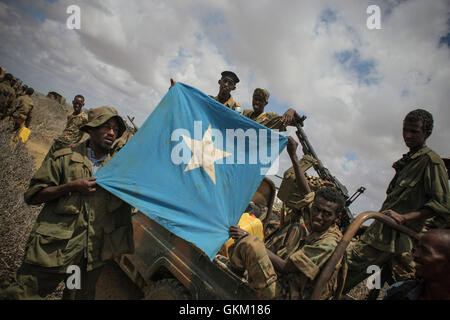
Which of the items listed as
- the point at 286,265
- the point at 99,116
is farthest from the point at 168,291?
the point at 99,116

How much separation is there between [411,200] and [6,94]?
10.8m

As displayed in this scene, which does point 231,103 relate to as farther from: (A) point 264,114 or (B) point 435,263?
(B) point 435,263

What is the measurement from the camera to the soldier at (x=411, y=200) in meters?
2.07

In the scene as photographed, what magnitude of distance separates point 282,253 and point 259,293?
675 millimetres

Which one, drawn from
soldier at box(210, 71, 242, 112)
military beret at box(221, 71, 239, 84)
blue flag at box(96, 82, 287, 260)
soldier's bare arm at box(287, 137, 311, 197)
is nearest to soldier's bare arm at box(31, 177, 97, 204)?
blue flag at box(96, 82, 287, 260)

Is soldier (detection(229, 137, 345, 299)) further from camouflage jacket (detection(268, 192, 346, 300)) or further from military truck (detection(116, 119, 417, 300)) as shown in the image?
military truck (detection(116, 119, 417, 300))

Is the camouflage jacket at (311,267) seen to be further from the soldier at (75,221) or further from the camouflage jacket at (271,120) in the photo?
the camouflage jacket at (271,120)

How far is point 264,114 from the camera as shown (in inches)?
149

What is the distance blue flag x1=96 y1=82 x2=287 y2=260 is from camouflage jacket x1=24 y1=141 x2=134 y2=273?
0.81 feet

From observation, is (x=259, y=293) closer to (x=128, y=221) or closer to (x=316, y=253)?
(x=316, y=253)

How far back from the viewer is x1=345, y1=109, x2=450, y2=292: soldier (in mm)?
2066

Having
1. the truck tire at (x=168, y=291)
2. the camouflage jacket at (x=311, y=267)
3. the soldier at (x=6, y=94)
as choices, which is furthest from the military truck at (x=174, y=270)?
the soldier at (x=6, y=94)

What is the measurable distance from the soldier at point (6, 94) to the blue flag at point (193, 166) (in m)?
8.04
